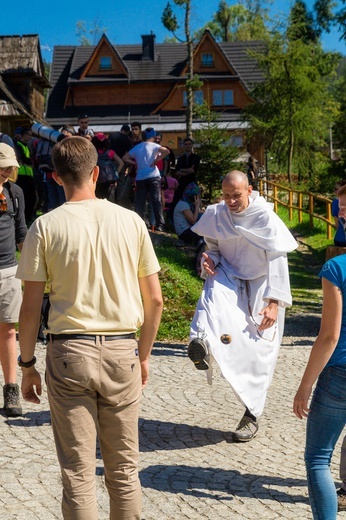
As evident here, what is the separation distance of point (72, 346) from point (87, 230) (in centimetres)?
51

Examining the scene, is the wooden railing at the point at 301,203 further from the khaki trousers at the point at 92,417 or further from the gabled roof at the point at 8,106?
the khaki trousers at the point at 92,417

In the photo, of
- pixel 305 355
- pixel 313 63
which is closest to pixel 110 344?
pixel 305 355

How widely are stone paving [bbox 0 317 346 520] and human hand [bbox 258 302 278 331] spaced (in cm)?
85

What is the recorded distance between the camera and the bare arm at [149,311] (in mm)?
4312

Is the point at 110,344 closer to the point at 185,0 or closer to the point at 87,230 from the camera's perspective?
the point at 87,230

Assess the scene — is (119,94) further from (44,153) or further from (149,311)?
(149,311)

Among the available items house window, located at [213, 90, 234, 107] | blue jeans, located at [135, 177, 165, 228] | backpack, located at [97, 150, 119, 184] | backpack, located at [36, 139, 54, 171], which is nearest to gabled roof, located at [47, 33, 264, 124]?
house window, located at [213, 90, 234, 107]

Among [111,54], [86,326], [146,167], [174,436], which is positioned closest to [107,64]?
→ [111,54]

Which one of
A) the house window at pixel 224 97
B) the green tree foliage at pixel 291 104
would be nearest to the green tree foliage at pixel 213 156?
the green tree foliage at pixel 291 104

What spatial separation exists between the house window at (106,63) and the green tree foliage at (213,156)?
4285 centimetres

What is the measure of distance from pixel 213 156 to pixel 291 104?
25847 millimetres

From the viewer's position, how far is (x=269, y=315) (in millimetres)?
6852

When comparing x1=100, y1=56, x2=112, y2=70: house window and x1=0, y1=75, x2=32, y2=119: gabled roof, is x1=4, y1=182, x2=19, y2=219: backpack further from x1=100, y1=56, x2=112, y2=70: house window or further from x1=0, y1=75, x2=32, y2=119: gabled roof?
x1=100, y1=56, x2=112, y2=70: house window

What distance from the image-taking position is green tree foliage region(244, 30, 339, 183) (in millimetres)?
44250
